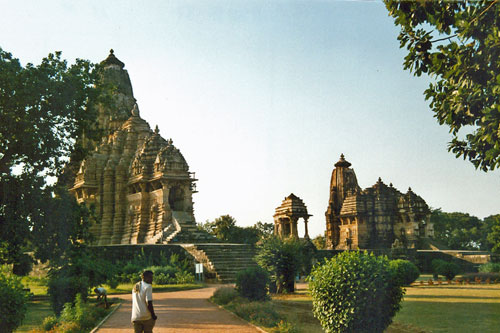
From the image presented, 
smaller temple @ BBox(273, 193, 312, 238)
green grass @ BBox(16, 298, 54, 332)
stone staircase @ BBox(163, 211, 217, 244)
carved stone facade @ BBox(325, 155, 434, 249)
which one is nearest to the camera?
green grass @ BBox(16, 298, 54, 332)

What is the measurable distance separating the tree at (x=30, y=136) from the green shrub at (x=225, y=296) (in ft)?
25.8

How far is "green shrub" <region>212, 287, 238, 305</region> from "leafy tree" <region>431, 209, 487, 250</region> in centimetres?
5770

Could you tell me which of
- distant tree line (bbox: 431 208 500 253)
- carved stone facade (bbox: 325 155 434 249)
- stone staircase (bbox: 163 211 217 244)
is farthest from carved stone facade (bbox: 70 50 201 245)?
distant tree line (bbox: 431 208 500 253)

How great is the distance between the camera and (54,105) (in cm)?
1969

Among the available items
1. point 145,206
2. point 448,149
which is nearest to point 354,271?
point 448,149

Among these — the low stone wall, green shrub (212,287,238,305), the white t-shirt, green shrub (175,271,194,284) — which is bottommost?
green shrub (212,287,238,305)

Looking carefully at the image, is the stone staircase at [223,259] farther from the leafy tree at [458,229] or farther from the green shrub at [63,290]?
the leafy tree at [458,229]

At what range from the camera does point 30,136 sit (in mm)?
Result: 18828

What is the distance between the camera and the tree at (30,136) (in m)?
18.7

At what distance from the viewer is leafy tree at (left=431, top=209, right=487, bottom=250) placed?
2724 inches

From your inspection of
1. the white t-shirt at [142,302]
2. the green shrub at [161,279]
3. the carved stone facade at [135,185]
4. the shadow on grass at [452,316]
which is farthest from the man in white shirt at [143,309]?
the carved stone facade at [135,185]

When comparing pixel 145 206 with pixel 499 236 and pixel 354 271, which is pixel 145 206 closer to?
pixel 499 236

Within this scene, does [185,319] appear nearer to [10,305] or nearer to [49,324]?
[49,324]

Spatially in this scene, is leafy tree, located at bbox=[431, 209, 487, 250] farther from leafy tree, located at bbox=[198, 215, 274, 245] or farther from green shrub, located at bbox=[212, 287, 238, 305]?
green shrub, located at bbox=[212, 287, 238, 305]
